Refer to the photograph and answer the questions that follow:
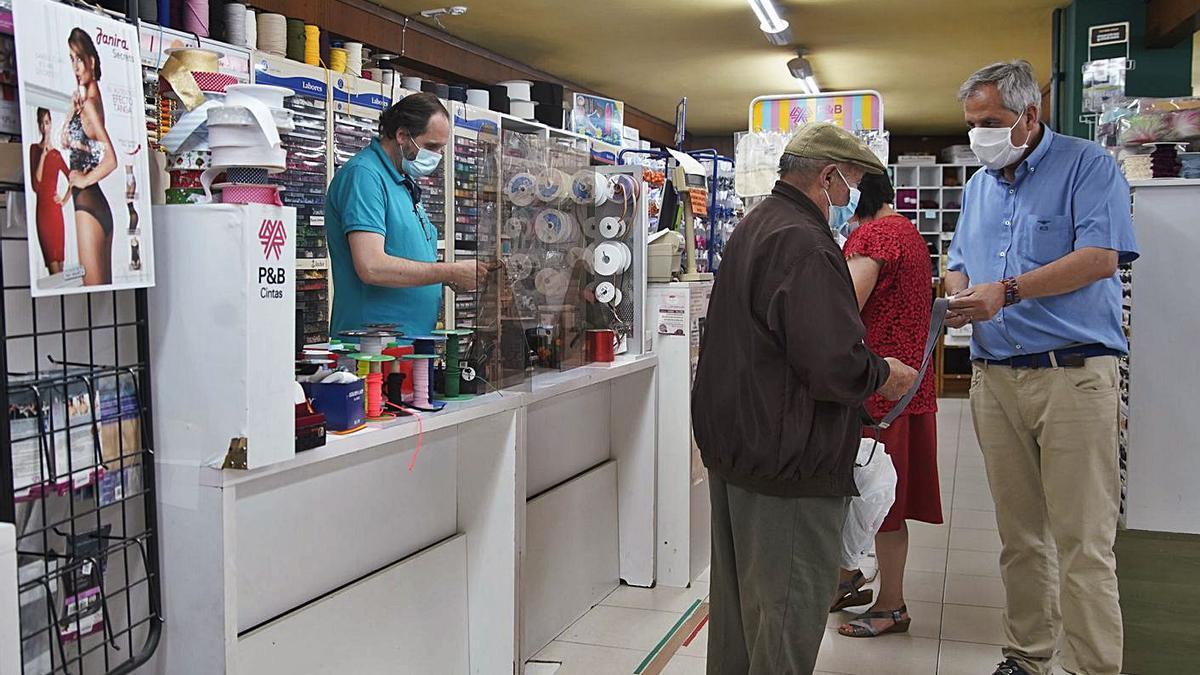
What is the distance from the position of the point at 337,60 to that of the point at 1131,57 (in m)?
4.95

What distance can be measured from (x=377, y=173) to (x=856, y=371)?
1.53 m

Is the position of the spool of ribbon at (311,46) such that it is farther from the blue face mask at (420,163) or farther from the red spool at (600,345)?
the red spool at (600,345)

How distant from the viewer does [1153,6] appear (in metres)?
6.26

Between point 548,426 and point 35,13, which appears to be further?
point 548,426

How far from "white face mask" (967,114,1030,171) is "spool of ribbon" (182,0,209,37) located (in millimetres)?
3520

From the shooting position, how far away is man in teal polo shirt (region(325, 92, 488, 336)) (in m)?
2.91

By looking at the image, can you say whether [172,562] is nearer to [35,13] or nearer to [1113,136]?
[35,13]

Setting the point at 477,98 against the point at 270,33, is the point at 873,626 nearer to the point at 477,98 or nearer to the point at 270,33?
the point at 270,33

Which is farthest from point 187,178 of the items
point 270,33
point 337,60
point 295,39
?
point 337,60

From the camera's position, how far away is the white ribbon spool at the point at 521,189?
3.20 m

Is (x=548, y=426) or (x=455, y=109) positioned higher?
(x=455, y=109)

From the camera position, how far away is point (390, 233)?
9.98 ft

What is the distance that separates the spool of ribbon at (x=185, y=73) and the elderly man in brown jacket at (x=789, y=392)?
3.94 feet

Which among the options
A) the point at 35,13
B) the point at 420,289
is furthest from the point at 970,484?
the point at 35,13
